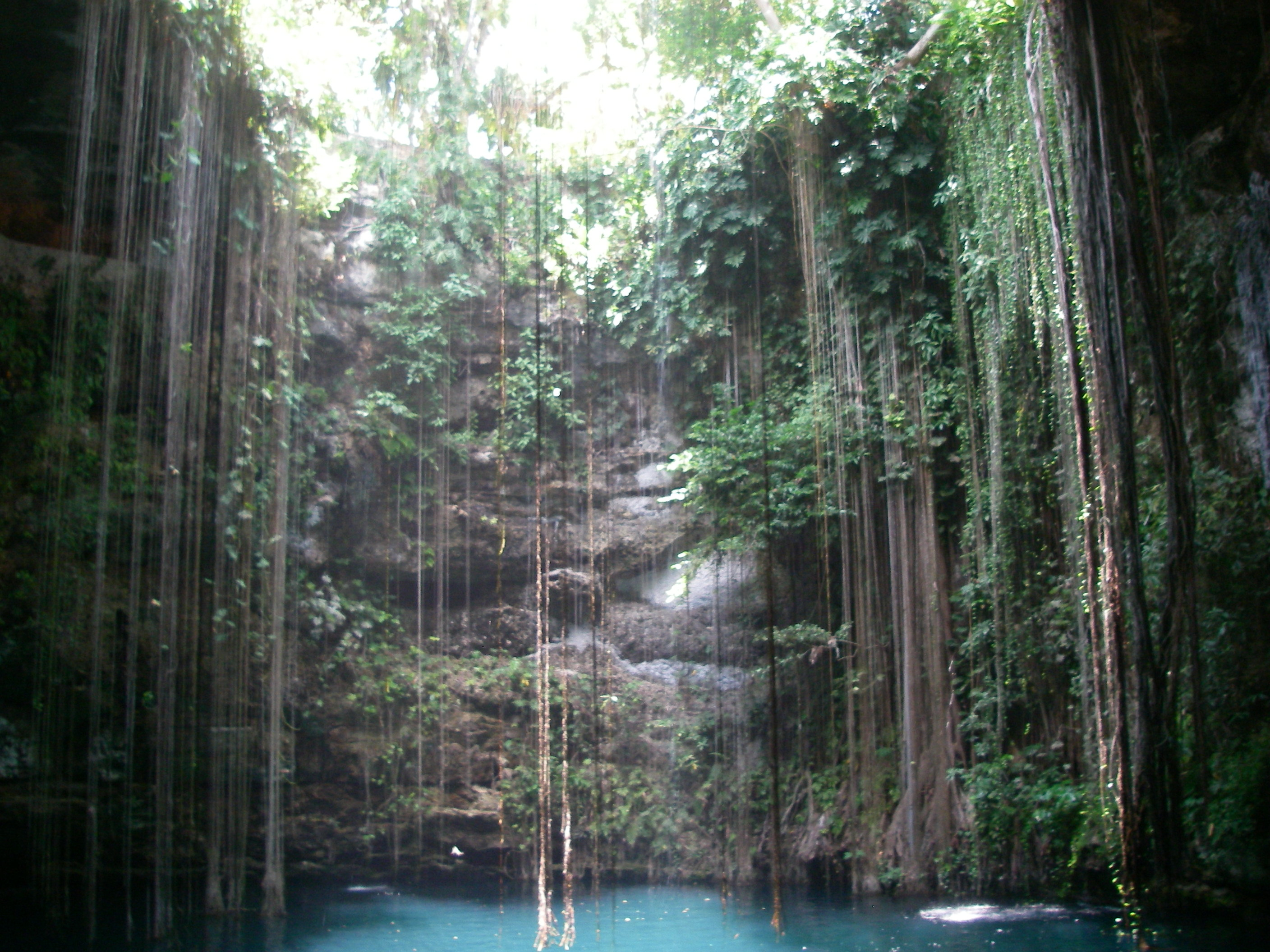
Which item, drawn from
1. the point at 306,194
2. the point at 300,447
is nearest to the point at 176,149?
the point at 306,194

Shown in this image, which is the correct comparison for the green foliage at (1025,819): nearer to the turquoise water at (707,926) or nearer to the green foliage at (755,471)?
the turquoise water at (707,926)

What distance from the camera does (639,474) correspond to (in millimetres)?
10469

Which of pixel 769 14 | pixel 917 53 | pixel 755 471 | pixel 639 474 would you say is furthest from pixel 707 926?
pixel 769 14

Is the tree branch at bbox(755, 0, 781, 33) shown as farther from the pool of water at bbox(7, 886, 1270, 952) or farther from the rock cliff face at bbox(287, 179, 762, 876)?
the pool of water at bbox(7, 886, 1270, 952)

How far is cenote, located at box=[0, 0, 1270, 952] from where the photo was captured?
4.73 m

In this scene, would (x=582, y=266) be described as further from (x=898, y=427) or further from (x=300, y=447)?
(x=898, y=427)

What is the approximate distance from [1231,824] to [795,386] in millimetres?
5125

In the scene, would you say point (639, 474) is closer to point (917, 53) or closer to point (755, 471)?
point (755, 471)

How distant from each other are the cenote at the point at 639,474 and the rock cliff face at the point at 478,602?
0.16 feet

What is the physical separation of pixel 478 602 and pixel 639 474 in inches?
85.6

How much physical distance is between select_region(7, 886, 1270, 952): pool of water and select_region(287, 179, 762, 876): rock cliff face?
53 centimetres

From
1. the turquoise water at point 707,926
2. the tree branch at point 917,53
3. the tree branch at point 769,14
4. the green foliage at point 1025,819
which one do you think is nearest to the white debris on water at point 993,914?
the turquoise water at point 707,926

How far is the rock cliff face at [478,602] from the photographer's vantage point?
28.4 ft

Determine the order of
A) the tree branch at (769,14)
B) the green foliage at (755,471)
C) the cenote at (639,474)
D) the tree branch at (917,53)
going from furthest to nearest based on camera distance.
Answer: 1. the tree branch at (769,14)
2. the green foliage at (755,471)
3. the tree branch at (917,53)
4. the cenote at (639,474)
